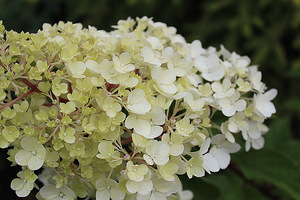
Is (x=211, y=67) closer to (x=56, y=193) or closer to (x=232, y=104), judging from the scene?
(x=232, y=104)

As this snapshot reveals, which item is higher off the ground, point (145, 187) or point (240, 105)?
point (240, 105)

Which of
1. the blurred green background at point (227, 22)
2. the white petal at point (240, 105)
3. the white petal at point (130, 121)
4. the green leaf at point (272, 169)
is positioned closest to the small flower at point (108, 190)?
the white petal at point (130, 121)

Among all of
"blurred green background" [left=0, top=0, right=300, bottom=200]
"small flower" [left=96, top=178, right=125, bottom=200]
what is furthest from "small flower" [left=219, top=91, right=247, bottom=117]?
"blurred green background" [left=0, top=0, right=300, bottom=200]

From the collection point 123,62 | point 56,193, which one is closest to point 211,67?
point 123,62

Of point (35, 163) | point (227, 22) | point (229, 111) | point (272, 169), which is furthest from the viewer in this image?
point (227, 22)

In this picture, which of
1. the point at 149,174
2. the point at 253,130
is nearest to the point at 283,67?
the point at 253,130

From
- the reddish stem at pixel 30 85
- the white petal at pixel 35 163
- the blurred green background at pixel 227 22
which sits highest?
the blurred green background at pixel 227 22

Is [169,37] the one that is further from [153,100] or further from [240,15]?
[240,15]

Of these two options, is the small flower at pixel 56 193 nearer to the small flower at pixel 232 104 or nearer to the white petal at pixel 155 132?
the white petal at pixel 155 132

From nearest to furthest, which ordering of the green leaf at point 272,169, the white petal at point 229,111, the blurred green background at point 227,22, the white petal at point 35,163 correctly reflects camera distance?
1. the white petal at point 35,163
2. the white petal at point 229,111
3. the green leaf at point 272,169
4. the blurred green background at point 227,22
